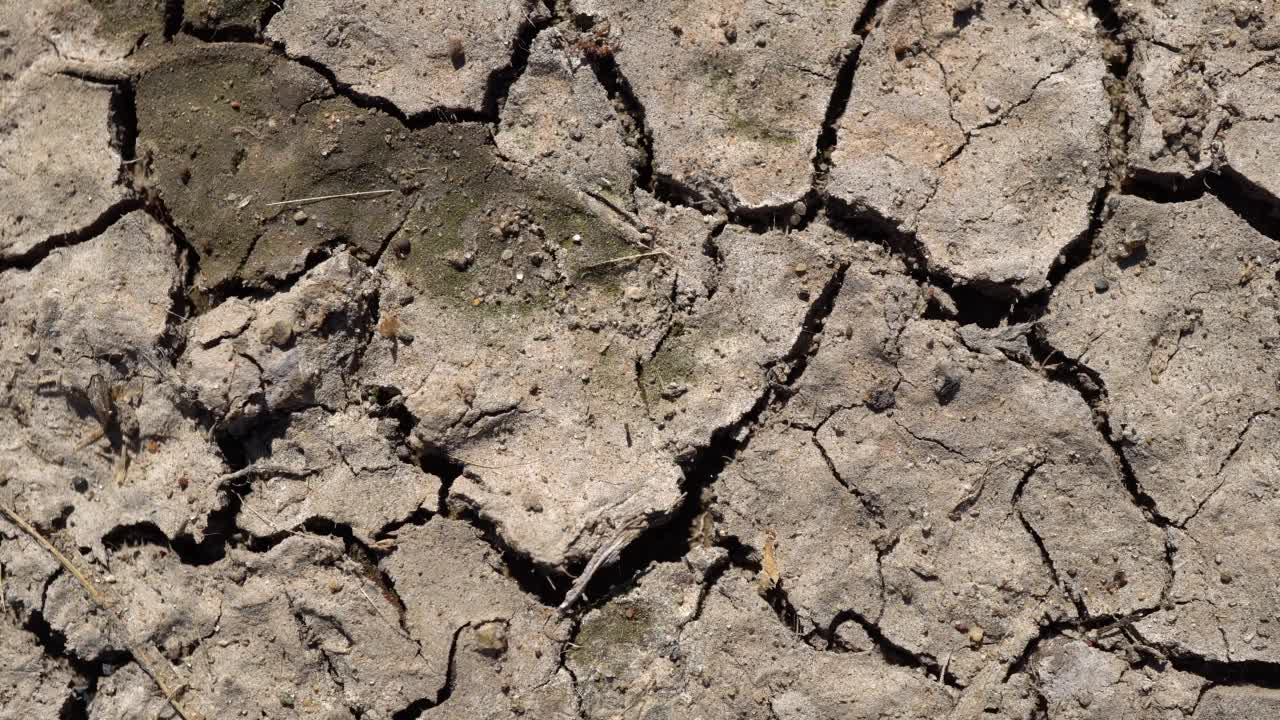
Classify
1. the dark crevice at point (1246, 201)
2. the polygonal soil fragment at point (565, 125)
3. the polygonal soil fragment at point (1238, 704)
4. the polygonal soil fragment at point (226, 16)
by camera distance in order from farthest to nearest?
the polygonal soil fragment at point (226, 16) → the polygonal soil fragment at point (565, 125) → the dark crevice at point (1246, 201) → the polygonal soil fragment at point (1238, 704)

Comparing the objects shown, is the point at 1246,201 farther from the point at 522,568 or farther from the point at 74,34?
the point at 74,34

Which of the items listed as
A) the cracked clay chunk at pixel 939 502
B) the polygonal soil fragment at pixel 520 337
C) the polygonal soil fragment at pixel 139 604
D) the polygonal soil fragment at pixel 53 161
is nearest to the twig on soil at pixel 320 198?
the polygonal soil fragment at pixel 520 337

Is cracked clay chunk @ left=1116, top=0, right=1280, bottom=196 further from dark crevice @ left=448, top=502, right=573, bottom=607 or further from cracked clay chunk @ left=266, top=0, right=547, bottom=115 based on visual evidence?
dark crevice @ left=448, top=502, right=573, bottom=607

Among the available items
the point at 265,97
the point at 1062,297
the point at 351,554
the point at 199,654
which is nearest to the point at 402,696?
the point at 351,554

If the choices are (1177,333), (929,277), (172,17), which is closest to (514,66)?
(172,17)

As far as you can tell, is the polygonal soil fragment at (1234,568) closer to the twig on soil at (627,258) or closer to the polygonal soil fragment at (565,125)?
the twig on soil at (627,258)

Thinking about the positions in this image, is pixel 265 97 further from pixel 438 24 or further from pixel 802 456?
pixel 802 456
